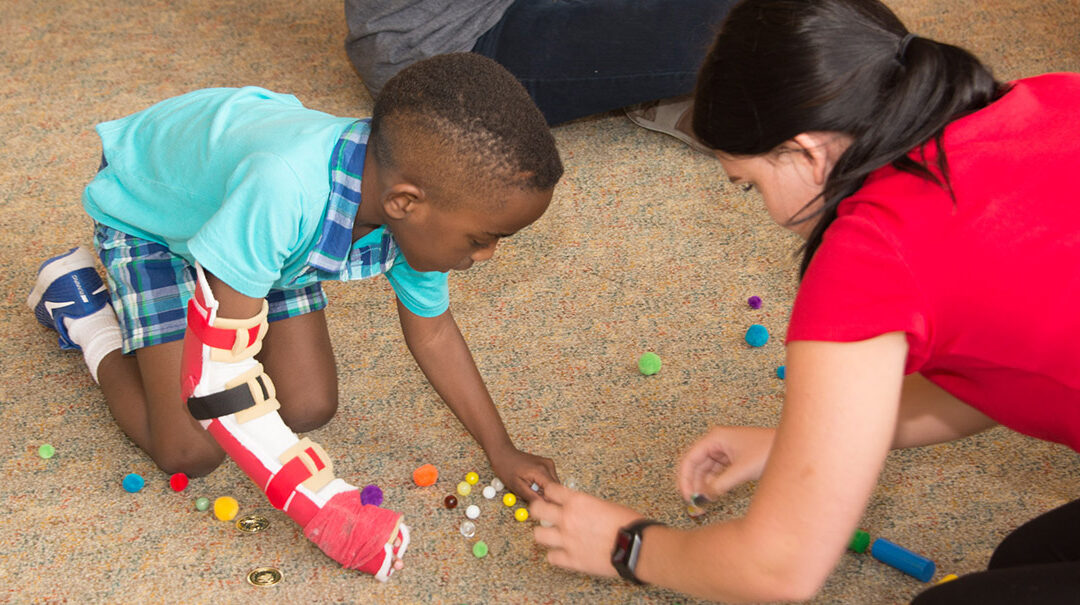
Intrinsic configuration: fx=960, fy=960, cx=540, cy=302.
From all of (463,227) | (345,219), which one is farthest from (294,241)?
(463,227)

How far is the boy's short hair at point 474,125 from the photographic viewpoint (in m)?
0.97

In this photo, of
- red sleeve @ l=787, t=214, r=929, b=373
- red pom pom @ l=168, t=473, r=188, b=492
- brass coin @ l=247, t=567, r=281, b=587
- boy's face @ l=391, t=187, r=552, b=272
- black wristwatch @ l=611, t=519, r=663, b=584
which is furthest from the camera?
red pom pom @ l=168, t=473, r=188, b=492

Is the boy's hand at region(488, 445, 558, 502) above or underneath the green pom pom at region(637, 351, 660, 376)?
above

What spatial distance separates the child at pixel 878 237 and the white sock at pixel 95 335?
3.09 feet

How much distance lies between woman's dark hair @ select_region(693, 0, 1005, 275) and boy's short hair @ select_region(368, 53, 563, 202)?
0.25m

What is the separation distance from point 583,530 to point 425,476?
39 cm

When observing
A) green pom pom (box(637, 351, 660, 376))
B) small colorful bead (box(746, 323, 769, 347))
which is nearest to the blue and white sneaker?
green pom pom (box(637, 351, 660, 376))

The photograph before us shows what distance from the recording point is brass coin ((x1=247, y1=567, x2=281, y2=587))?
1.14 m

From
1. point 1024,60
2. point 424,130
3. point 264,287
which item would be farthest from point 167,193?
point 1024,60

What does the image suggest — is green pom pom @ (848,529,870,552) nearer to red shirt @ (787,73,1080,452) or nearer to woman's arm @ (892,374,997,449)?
woman's arm @ (892,374,997,449)

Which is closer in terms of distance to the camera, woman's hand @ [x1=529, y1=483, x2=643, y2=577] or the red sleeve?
the red sleeve

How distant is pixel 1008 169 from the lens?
76cm

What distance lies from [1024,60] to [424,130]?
1.74 metres

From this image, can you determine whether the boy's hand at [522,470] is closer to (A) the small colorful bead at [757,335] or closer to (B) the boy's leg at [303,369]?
(B) the boy's leg at [303,369]
